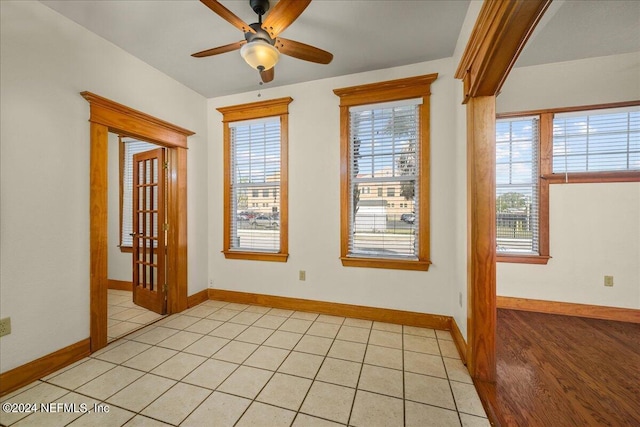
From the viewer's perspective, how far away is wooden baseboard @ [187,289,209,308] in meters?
3.28

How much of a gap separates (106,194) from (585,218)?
5.13 m

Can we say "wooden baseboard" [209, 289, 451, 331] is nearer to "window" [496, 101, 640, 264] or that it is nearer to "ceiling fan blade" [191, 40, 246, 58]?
"window" [496, 101, 640, 264]

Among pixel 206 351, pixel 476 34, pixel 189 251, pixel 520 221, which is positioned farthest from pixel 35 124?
pixel 520 221

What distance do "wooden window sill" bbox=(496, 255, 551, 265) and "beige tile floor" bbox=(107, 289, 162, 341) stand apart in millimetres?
4298

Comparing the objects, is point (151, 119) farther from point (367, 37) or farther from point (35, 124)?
point (367, 37)

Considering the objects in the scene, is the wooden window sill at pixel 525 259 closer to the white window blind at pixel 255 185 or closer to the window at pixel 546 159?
the window at pixel 546 159

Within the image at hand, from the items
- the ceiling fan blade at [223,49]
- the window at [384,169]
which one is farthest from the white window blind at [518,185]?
the ceiling fan blade at [223,49]

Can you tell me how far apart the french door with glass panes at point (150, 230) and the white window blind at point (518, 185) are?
14.0ft

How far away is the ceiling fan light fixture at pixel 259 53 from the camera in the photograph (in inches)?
66.5

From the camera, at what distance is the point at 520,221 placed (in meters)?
3.13

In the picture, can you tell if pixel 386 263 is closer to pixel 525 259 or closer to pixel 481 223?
pixel 481 223

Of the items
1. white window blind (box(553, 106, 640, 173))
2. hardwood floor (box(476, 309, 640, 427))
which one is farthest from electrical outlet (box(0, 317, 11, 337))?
white window blind (box(553, 106, 640, 173))

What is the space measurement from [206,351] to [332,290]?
1.44 m

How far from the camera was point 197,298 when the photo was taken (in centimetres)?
340
